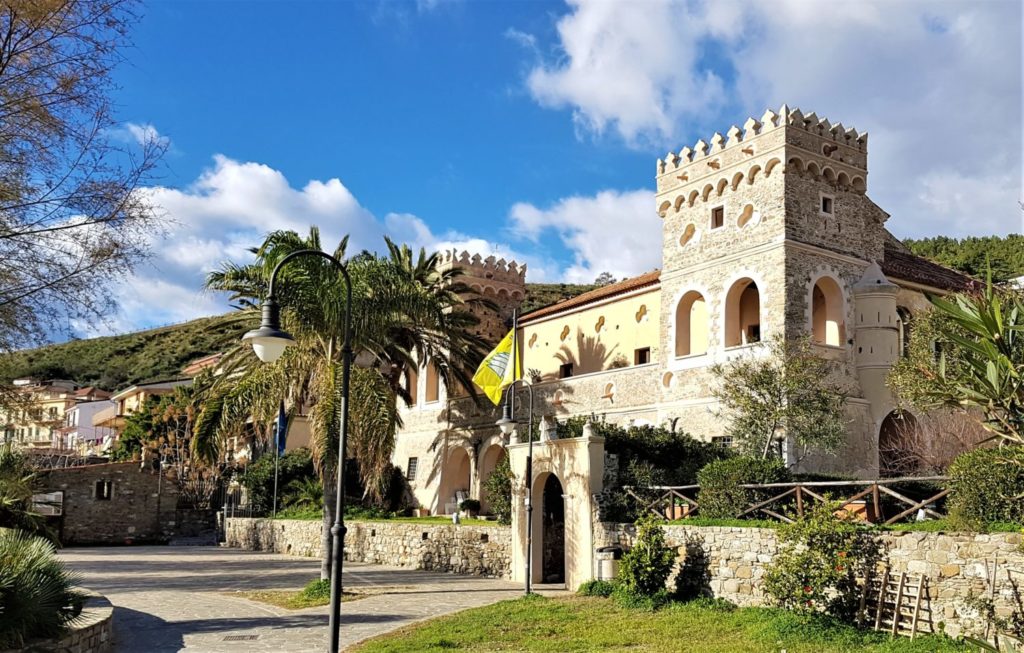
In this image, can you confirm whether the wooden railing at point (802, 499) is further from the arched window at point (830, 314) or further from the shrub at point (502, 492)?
the arched window at point (830, 314)

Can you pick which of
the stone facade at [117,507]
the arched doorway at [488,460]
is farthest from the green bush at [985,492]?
the stone facade at [117,507]

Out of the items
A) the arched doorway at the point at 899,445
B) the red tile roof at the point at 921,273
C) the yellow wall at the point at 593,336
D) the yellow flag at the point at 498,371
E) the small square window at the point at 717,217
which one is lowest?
the arched doorway at the point at 899,445

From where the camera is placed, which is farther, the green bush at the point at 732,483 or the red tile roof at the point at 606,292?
the red tile roof at the point at 606,292

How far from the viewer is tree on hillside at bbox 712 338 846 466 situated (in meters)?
21.7

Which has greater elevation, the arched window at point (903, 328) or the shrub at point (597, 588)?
the arched window at point (903, 328)

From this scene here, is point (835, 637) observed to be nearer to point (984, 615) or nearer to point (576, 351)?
point (984, 615)

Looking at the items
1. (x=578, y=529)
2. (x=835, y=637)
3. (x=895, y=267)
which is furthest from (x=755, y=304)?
(x=835, y=637)

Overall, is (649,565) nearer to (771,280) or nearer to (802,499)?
(802,499)

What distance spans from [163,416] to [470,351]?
1990 cm

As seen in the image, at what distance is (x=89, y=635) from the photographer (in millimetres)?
12188

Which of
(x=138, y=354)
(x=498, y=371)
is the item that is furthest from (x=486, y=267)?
(x=138, y=354)

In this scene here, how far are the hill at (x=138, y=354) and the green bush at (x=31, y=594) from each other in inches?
2506

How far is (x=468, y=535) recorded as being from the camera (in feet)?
→ 78.4

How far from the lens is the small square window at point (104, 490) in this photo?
37.7 m
